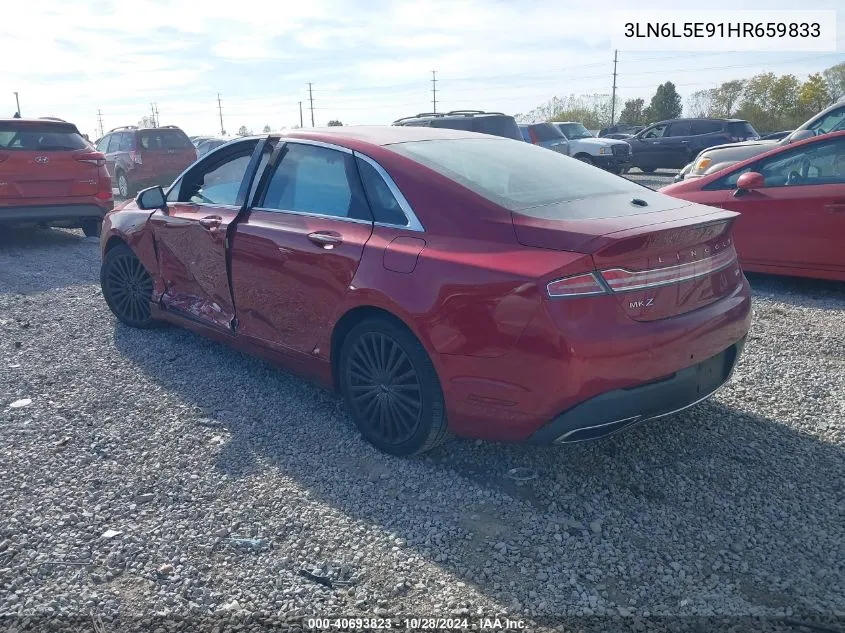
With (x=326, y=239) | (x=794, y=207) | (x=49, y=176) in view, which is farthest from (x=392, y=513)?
(x=49, y=176)

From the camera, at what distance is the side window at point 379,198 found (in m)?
3.53

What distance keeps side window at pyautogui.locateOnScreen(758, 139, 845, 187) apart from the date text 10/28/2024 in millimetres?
5477

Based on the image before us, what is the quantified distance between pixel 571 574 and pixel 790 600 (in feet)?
2.45

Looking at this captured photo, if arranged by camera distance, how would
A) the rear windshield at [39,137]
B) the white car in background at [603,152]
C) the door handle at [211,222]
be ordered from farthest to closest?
the white car in background at [603,152]
the rear windshield at [39,137]
the door handle at [211,222]

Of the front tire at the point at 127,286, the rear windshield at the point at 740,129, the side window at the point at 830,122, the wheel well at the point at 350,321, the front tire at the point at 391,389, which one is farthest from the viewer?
the rear windshield at the point at 740,129

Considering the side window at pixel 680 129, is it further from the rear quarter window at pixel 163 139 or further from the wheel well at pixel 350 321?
the wheel well at pixel 350 321

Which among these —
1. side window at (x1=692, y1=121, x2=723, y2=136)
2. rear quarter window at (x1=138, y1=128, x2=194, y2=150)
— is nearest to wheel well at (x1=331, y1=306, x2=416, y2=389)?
rear quarter window at (x1=138, y1=128, x2=194, y2=150)

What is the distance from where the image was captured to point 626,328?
2922mm

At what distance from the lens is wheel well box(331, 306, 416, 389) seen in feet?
11.3

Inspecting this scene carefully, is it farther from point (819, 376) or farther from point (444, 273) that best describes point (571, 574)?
point (819, 376)

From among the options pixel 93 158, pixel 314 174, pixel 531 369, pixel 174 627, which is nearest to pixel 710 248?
pixel 531 369

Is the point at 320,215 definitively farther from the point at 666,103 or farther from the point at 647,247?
the point at 666,103

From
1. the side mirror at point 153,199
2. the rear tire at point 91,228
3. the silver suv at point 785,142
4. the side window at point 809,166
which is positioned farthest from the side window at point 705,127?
the side mirror at point 153,199

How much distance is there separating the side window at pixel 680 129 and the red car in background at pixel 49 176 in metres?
17.2
